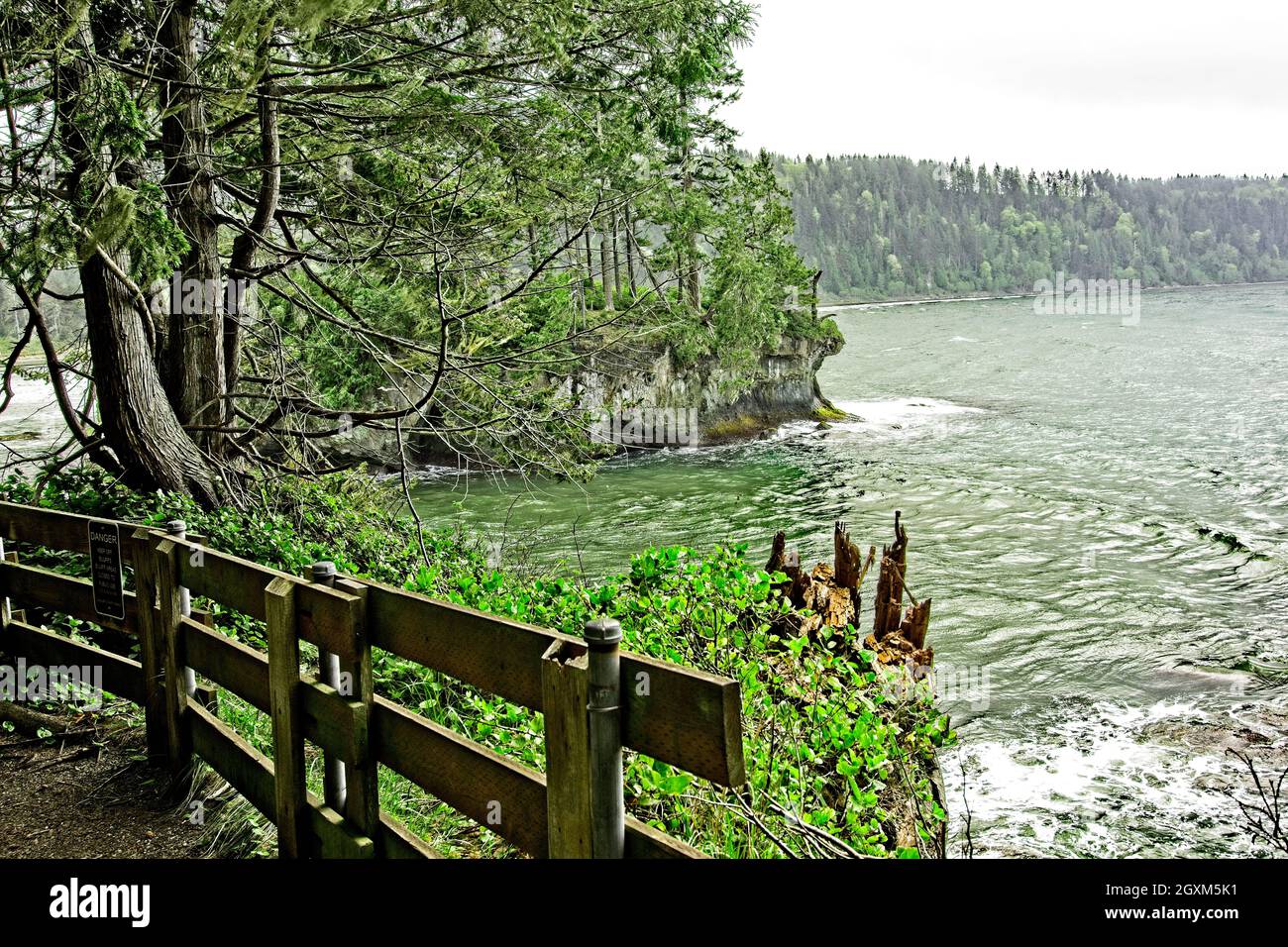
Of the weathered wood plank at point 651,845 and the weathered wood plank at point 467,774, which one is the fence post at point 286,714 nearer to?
the weathered wood plank at point 467,774

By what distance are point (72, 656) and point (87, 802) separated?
1.50m

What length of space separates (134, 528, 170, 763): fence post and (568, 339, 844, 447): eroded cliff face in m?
23.5

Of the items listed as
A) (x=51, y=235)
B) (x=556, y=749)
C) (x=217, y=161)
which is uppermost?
(x=217, y=161)

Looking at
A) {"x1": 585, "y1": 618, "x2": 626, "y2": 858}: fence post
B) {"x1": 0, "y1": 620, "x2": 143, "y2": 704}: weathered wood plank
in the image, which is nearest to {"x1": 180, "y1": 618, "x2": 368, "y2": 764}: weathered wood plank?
{"x1": 0, "y1": 620, "x2": 143, "y2": 704}: weathered wood plank

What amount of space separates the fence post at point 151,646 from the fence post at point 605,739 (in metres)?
3.67

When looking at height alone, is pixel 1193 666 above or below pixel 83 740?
below

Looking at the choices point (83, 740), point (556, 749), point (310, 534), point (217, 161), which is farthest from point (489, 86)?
point (556, 749)

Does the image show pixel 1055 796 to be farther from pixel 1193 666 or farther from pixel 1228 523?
pixel 1228 523

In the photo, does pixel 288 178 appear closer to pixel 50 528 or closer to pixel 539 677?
pixel 50 528

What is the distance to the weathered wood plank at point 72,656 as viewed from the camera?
19.9 ft

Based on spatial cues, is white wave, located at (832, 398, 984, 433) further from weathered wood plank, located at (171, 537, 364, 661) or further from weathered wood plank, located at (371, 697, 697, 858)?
weathered wood plank, located at (371, 697, 697, 858)

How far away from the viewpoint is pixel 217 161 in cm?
1008

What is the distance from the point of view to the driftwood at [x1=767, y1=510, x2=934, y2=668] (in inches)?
347
